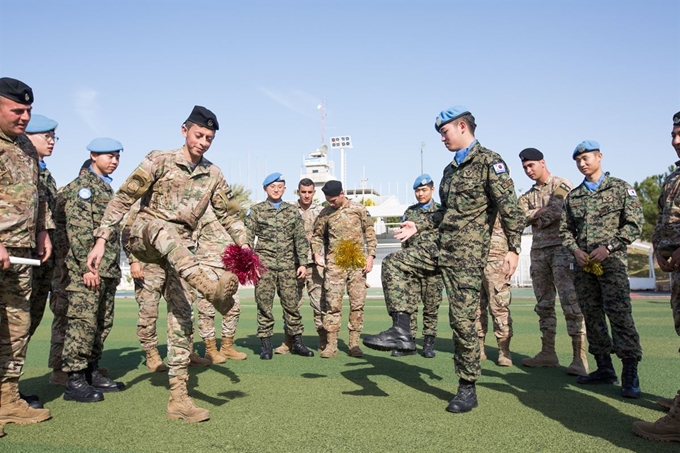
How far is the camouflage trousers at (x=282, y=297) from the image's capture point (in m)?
8.23

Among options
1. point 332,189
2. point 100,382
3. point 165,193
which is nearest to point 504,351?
point 332,189

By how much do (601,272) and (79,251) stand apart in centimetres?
517

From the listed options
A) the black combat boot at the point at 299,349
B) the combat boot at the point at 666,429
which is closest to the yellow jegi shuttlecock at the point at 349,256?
the black combat boot at the point at 299,349

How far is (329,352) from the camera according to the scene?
7949mm

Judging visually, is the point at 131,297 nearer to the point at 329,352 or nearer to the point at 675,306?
the point at 329,352

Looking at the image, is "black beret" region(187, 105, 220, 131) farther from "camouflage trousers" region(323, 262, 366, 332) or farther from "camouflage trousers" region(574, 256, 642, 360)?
"camouflage trousers" region(574, 256, 642, 360)

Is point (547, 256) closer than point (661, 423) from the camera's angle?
No

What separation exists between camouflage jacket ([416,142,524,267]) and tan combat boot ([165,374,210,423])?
2412mm

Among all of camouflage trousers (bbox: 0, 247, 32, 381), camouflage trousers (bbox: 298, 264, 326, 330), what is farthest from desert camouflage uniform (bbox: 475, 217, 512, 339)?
camouflage trousers (bbox: 0, 247, 32, 381)

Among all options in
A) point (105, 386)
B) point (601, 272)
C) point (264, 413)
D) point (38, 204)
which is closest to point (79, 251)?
point (38, 204)

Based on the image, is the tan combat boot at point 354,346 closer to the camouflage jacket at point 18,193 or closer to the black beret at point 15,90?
the camouflage jacket at point 18,193

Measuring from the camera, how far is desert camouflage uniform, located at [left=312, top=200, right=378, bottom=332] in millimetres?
8117

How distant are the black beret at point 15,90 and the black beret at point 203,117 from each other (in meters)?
1.25

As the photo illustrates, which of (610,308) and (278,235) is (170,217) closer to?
(278,235)
